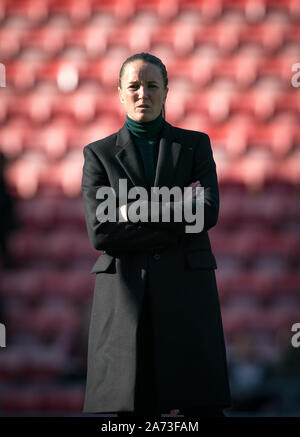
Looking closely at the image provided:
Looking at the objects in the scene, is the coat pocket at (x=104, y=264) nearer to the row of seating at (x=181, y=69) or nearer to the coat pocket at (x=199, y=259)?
the coat pocket at (x=199, y=259)

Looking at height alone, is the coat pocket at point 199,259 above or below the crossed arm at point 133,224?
below

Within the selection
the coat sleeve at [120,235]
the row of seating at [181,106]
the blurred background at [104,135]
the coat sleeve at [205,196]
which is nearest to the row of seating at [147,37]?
the blurred background at [104,135]

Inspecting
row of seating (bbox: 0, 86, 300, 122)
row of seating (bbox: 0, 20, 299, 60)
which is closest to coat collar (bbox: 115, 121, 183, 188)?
row of seating (bbox: 0, 86, 300, 122)

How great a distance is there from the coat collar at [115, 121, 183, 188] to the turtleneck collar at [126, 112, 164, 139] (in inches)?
0.6

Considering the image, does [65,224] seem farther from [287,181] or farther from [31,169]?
[287,181]

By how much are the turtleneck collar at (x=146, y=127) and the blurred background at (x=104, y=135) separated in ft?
8.11

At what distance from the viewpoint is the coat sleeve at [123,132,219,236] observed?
6.75 feet

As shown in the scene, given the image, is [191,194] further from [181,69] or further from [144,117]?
[181,69]

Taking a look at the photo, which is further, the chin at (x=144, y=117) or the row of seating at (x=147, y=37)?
the row of seating at (x=147, y=37)

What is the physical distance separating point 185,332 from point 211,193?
1.16 feet

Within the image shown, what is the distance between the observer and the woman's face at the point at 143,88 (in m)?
2.09

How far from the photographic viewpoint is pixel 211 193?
2123 millimetres

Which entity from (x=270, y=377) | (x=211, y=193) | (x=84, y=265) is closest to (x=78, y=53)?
(x=84, y=265)

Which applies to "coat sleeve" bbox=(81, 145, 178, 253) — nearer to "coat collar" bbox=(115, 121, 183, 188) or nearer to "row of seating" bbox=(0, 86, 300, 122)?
"coat collar" bbox=(115, 121, 183, 188)
